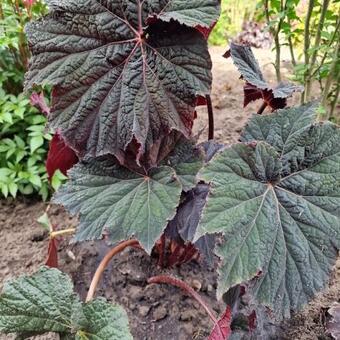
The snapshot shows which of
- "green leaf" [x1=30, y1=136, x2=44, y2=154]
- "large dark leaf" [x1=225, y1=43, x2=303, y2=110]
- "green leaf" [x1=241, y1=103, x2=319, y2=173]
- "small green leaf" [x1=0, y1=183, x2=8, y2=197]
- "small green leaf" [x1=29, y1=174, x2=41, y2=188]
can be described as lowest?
"small green leaf" [x1=0, y1=183, x2=8, y2=197]

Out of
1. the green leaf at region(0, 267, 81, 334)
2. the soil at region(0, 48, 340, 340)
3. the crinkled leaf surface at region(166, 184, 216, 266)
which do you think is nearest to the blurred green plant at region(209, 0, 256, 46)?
the soil at region(0, 48, 340, 340)

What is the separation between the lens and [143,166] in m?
1.13

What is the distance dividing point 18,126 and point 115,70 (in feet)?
3.27

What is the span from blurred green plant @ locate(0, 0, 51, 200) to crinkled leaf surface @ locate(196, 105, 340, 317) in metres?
1.04

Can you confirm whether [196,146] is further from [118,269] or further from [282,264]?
[118,269]

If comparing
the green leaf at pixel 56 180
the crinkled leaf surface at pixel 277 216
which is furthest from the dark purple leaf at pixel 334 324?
the green leaf at pixel 56 180

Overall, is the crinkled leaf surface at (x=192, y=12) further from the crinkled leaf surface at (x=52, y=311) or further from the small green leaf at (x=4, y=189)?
the small green leaf at (x=4, y=189)

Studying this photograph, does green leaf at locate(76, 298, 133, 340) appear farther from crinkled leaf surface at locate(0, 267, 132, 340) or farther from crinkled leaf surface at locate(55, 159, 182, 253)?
crinkled leaf surface at locate(55, 159, 182, 253)

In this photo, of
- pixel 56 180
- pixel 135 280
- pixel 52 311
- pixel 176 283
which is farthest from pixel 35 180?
pixel 52 311

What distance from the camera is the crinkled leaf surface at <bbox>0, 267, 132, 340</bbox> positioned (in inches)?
36.3

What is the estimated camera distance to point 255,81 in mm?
1125

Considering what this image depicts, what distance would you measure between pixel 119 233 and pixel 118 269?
0.51 m

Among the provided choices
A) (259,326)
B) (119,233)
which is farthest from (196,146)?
(259,326)

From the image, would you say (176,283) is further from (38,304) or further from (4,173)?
(4,173)
